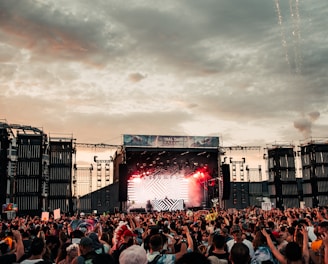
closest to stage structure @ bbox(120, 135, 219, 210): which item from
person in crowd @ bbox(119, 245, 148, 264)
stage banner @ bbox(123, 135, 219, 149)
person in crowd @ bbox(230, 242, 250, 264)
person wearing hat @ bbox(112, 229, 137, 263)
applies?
stage banner @ bbox(123, 135, 219, 149)

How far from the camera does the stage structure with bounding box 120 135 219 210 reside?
48969 mm

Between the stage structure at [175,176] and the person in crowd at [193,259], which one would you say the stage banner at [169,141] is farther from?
the person in crowd at [193,259]

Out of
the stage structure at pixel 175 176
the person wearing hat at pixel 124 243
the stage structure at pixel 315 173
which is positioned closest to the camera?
the person wearing hat at pixel 124 243

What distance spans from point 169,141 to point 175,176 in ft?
23.9

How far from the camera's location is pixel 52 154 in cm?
4169

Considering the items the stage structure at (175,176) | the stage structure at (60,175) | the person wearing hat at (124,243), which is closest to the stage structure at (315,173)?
the stage structure at (175,176)

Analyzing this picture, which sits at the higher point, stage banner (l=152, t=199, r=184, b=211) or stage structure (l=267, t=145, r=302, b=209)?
stage structure (l=267, t=145, r=302, b=209)

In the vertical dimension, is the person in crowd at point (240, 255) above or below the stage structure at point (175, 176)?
below

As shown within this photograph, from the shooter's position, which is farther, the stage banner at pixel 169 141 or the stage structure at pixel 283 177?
the stage structure at pixel 283 177

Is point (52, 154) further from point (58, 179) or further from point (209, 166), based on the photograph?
point (209, 166)

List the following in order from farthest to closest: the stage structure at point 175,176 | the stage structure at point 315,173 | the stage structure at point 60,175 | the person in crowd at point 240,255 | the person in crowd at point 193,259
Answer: the stage structure at point 175,176 < the stage structure at point 315,173 < the stage structure at point 60,175 < the person in crowd at point 240,255 < the person in crowd at point 193,259

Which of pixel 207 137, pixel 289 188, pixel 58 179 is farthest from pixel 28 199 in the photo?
pixel 289 188

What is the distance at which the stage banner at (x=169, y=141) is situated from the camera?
45.7 meters

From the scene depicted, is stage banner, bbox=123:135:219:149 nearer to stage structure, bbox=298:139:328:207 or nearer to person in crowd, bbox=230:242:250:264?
stage structure, bbox=298:139:328:207
